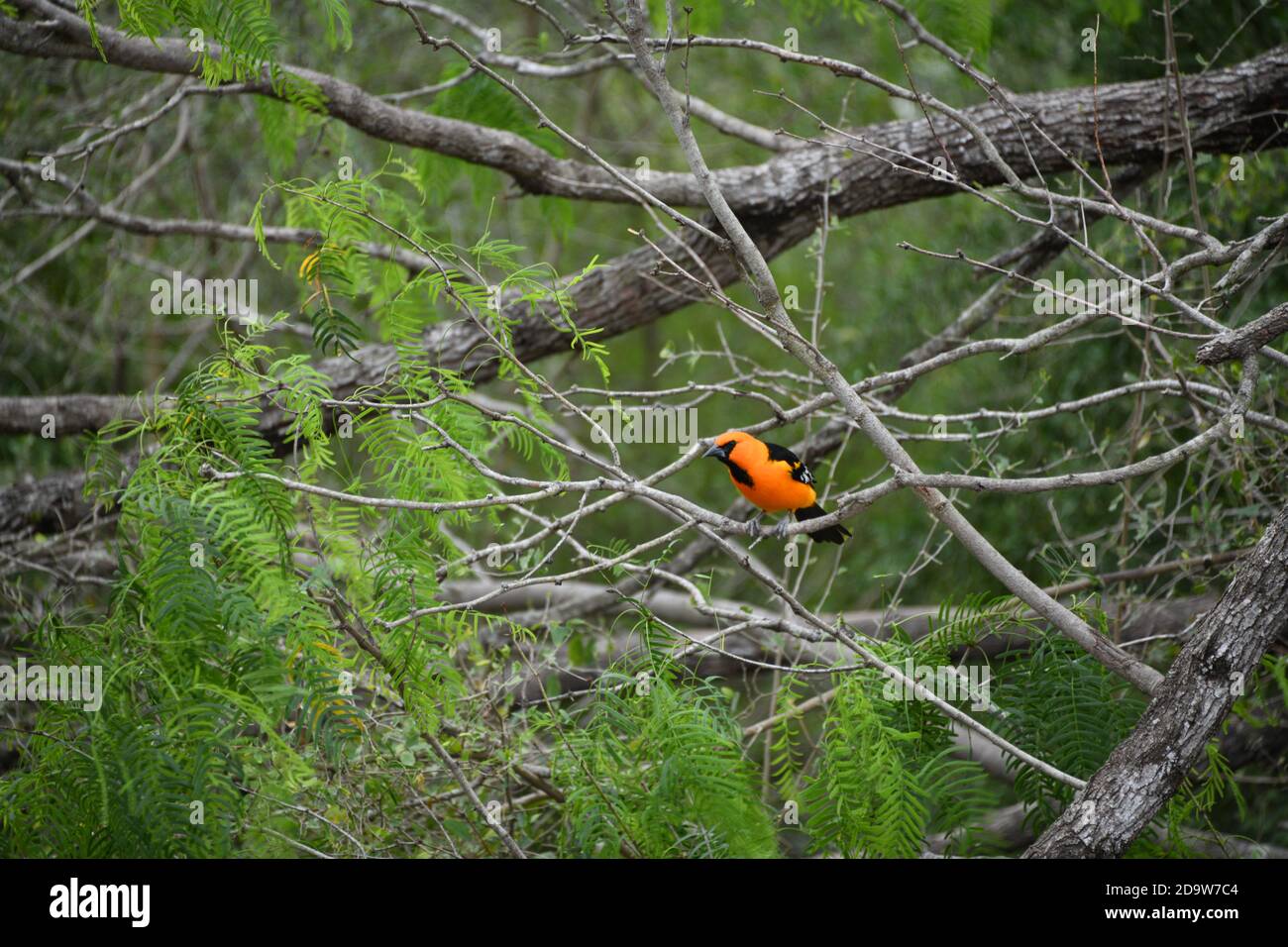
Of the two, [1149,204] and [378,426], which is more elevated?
[1149,204]

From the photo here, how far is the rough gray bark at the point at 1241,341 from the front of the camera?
328 cm

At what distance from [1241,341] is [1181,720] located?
1.14 metres

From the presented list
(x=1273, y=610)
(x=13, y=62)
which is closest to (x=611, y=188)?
(x=1273, y=610)

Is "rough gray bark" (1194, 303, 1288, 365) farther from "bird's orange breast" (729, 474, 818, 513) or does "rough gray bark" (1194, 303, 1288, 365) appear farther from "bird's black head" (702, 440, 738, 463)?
"bird's black head" (702, 440, 738, 463)

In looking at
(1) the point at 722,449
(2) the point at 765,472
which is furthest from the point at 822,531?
(1) the point at 722,449

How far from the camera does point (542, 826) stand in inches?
180

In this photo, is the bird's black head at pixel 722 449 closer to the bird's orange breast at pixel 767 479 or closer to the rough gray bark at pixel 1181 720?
the bird's orange breast at pixel 767 479

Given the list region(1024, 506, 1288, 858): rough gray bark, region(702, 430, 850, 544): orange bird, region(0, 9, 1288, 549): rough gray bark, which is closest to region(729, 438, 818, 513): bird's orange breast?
region(702, 430, 850, 544): orange bird

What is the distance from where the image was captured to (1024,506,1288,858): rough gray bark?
3.27 metres

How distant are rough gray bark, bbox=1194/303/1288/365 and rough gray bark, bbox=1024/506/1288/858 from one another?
53 centimetres

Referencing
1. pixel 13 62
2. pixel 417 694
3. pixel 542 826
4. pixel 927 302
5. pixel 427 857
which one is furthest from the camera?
pixel 927 302

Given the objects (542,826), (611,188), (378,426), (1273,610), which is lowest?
(542,826)

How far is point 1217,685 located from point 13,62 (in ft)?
27.8
